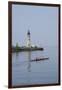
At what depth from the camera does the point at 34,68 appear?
3053 millimetres

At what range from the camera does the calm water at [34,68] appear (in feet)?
9.78

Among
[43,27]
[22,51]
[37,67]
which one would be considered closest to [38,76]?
[37,67]

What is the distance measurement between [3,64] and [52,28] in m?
0.94

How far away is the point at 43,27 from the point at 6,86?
41.2 inches

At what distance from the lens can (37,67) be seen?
10.0 feet

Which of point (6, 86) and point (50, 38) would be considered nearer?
point (6, 86)

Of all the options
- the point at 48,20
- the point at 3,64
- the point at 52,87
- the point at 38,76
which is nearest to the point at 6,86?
the point at 3,64

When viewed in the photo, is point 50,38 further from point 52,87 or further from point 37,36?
point 52,87

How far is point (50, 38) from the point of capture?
3.10 metres

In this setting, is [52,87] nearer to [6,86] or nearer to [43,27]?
[6,86]

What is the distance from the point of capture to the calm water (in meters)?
Result: 2.98

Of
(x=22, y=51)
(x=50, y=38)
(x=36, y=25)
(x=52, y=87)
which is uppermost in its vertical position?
(x=36, y=25)

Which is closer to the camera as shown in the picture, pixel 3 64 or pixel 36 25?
pixel 3 64

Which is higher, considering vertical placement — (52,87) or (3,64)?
(3,64)
